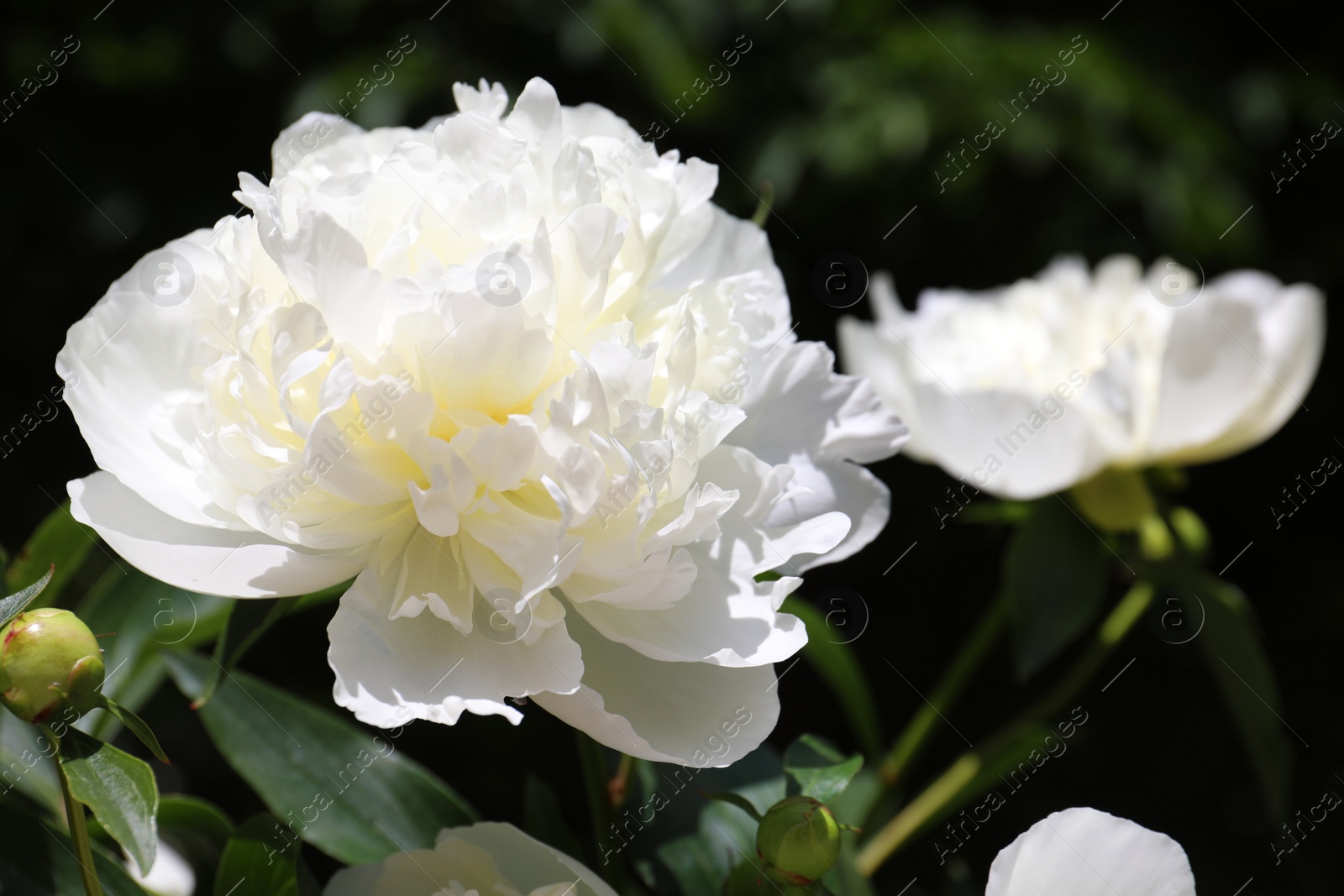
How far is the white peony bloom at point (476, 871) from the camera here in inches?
16.2

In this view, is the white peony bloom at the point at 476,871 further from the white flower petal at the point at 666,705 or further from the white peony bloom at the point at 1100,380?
the white peony bloom at the point at 1100,380

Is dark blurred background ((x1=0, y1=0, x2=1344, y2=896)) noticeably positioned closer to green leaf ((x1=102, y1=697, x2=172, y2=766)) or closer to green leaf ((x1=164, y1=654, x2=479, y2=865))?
green leaf ((x1=164, y1=654, x2=479, y2=865))

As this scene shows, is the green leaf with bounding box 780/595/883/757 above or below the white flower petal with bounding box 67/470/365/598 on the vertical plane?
below

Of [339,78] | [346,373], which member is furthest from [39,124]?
[346,373]

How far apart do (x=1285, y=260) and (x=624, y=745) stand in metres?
1.61

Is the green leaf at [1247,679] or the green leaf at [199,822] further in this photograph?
the green leaf at [1247,679]

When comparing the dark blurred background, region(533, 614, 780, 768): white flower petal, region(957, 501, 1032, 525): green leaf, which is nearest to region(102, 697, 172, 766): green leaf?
region(533, 614, 780, 768): white flower petal

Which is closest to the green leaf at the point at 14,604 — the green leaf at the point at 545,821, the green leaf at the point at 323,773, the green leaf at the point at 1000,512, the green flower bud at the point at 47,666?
the green flower bud at the point at 47,666

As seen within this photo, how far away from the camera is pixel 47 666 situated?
1.16ft

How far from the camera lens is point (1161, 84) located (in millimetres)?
1455

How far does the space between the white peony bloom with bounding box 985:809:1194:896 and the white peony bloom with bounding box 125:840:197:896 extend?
0.42m

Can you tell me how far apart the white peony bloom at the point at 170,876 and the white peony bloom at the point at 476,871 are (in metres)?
0.21

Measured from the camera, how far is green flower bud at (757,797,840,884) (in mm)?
394

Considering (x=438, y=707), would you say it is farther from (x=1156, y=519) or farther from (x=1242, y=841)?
(x=1242, y=841)
